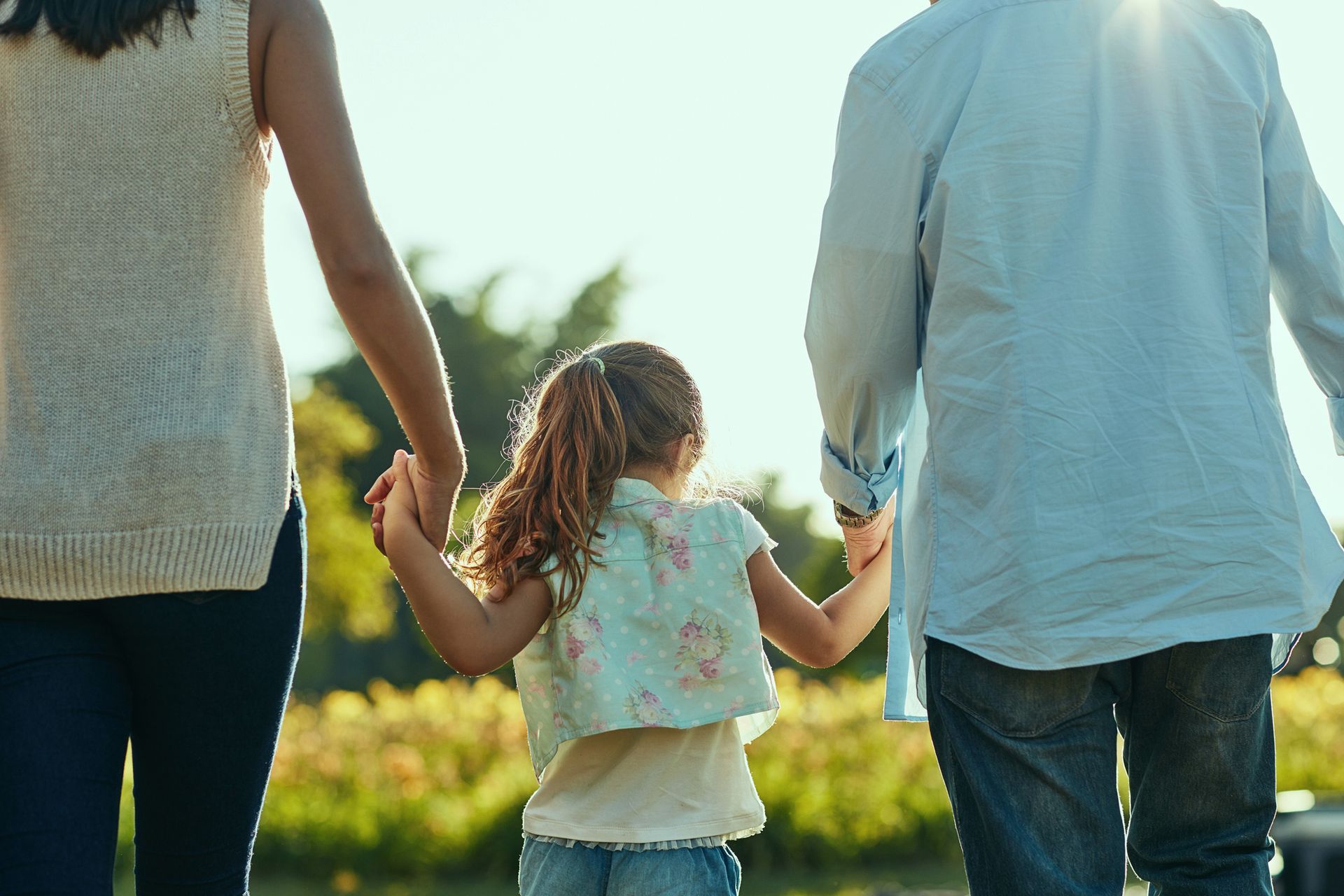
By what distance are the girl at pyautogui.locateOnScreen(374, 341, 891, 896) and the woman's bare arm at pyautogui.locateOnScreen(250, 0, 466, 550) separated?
0.32 m

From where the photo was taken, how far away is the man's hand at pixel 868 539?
244 cm

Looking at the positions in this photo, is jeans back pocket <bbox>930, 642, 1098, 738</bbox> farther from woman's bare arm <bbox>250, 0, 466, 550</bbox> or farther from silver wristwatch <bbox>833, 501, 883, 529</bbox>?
woman's bare arm <bbox>250, 0, 466, 550</bbox>

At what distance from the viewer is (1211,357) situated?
1801 millimetres

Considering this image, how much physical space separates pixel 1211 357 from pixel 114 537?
1.38 metres

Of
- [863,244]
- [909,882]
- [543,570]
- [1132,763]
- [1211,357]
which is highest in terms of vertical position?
[863,244]

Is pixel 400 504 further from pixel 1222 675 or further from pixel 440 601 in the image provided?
pixel 1222 675

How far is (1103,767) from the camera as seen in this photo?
6.09ft

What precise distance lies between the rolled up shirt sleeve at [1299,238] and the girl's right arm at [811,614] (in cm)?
78

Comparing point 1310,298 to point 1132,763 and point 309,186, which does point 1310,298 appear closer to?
point 1132,763

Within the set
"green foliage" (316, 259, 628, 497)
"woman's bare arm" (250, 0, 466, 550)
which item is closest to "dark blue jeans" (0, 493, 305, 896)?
"woman's bare arm" (250, 0, 466, 550)

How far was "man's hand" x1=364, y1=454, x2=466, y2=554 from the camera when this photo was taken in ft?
6.54

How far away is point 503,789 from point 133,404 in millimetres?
5415

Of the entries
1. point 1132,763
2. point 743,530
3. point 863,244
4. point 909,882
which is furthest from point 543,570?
point 909,882

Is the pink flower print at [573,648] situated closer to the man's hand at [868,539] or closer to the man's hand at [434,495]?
the man's hand at [434,495]
